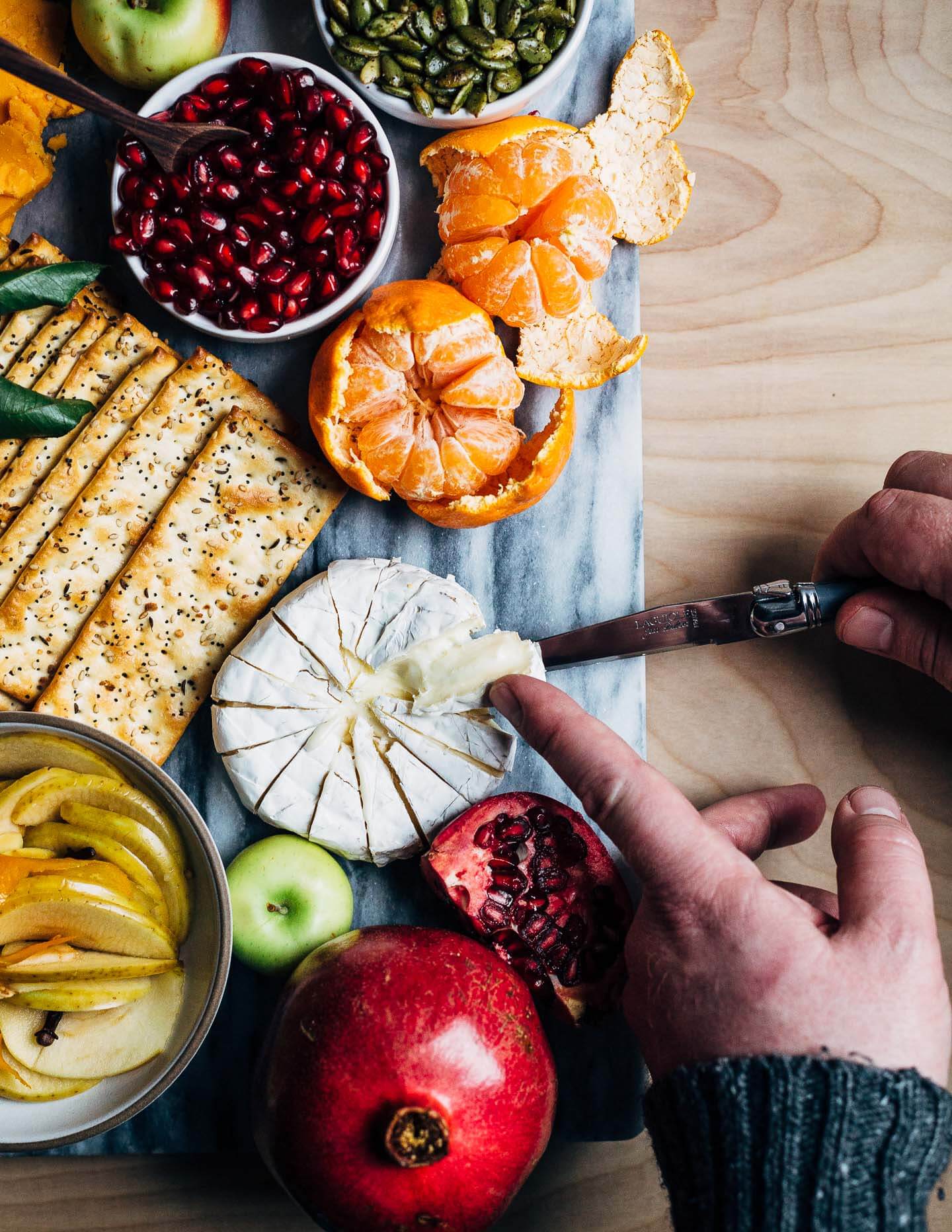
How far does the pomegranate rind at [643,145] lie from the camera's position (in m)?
1.79

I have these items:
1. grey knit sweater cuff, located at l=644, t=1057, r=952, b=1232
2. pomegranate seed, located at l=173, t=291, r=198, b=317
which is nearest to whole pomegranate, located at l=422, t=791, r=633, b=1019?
grey knit sweater cuff, located at l=644, t=1057, r=952, b=1232

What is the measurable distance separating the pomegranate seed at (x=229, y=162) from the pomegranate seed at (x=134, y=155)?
0.14 meters

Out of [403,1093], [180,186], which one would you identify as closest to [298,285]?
[180,186]

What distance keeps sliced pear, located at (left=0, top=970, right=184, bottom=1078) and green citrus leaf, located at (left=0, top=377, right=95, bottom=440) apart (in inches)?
39.0

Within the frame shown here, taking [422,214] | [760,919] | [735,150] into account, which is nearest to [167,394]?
[422,214]

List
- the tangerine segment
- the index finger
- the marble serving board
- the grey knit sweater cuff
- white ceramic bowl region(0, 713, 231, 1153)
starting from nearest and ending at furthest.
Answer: the grey knit sweater cuff, the index finger, white ceramic bowl region(0, 713, 231, 1153), the tangerine segment, the marble serving board

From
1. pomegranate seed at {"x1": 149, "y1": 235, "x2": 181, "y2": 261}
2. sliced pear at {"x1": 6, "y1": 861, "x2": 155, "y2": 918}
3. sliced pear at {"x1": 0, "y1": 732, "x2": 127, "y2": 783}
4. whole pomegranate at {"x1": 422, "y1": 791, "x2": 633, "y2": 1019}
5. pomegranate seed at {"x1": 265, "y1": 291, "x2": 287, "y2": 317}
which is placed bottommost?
whole pomegranate at {"x1": 422, "y1": 791, "x2": 633, "y2": 1019}

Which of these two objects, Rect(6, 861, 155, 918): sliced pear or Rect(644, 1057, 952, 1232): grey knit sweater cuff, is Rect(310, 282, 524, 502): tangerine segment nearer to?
Rect(6, 861, 155, 918): sliced pear

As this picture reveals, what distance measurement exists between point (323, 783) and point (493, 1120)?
→ 2.05 ft

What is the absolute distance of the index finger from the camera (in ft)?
4.49

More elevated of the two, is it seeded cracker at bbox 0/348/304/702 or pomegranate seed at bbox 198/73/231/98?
pomegranate seed at bbox 198/73/231/98

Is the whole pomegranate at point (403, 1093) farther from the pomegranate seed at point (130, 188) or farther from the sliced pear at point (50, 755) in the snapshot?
the pomegranate seed at point (130, 188)

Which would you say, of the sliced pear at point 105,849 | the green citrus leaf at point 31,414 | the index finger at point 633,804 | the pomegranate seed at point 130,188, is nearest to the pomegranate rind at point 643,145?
the pomegranate seed at point 130,188

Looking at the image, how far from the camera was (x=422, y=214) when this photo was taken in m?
1.88
